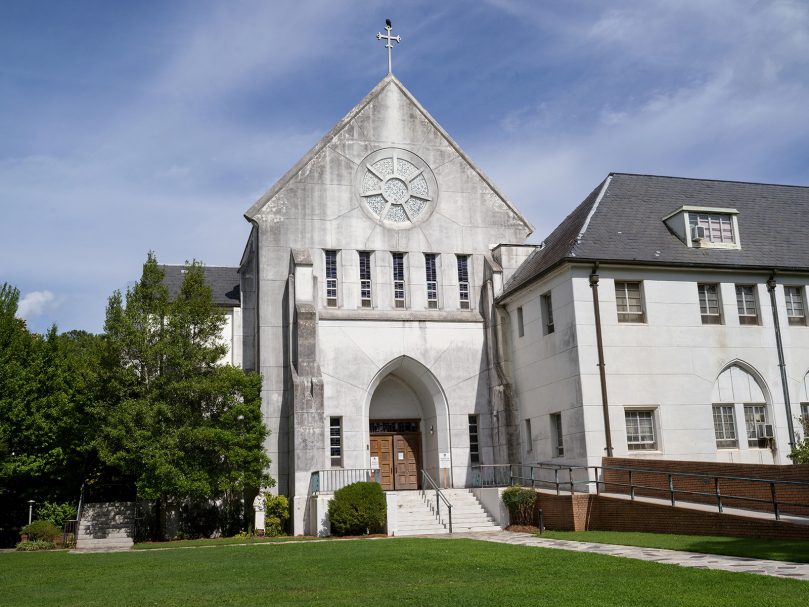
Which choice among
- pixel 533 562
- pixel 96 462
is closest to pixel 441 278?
pixel 96 462

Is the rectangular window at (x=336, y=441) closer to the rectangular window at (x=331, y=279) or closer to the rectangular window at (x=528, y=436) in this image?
the rectangular window at (x=331, y=279)

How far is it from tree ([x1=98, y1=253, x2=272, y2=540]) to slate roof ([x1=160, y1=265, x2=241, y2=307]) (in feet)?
14.6

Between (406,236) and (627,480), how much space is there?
12.3 meters

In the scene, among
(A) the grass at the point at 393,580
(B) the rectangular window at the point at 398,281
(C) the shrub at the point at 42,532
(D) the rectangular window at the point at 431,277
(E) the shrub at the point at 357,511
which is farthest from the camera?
(D) the rectangular window at the point at 431,277

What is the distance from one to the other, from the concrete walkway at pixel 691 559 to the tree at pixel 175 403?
10.2 metres

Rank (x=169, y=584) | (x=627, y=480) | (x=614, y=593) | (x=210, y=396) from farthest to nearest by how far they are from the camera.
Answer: (x=210, y=396), (x=627, y=480), (x=169, y=584), (x=614, y=593)

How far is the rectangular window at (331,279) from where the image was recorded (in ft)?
94.3

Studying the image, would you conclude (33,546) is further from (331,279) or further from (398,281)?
(398,281)

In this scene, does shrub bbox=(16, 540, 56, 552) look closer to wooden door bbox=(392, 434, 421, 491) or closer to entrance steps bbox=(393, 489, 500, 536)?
entrance steps bbox=(393, 489, 500, 536)

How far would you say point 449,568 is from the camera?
13.6 meters

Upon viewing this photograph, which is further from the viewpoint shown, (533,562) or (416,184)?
(416,184)

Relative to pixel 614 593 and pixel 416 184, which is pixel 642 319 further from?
pixel 614 593

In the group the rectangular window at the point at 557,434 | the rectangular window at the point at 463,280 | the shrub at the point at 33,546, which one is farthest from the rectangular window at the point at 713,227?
the shrub at the point at 33,546

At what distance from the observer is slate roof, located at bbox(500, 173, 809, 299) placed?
25.6 meters
